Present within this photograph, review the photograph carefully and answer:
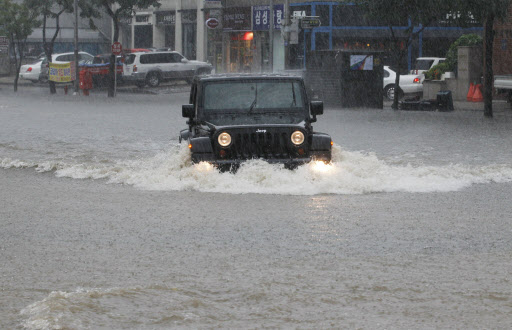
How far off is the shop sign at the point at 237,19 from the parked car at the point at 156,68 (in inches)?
351

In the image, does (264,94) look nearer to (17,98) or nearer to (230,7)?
(17,98)

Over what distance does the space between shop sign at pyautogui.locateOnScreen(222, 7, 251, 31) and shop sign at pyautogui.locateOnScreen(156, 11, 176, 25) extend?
695 cm

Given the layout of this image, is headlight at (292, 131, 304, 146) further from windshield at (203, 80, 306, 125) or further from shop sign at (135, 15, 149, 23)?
shop sign at (135, 15, 149, 23)

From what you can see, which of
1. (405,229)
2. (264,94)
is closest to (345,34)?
(264,94)

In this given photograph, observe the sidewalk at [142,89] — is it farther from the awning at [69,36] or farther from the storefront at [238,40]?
the awning at [69,36]

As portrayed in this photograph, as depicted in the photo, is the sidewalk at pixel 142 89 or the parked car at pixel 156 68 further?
the parked car at pixel 156 68

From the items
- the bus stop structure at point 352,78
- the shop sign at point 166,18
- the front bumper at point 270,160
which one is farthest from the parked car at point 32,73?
the front bumper at point 270,160

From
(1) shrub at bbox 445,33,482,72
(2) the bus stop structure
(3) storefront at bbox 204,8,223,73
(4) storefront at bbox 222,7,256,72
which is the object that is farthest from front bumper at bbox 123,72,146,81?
(1) shrub at bbox 445,33,482,72

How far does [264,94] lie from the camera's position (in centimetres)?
1328

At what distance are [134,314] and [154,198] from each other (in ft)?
18.2

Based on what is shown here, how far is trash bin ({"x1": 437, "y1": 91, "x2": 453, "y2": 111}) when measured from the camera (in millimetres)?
31594

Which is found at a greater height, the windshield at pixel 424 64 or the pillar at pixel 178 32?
the pillar at pixel 178 32

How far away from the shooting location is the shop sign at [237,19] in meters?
58.0

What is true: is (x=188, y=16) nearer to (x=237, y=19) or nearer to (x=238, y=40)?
(x=238, y=40)
